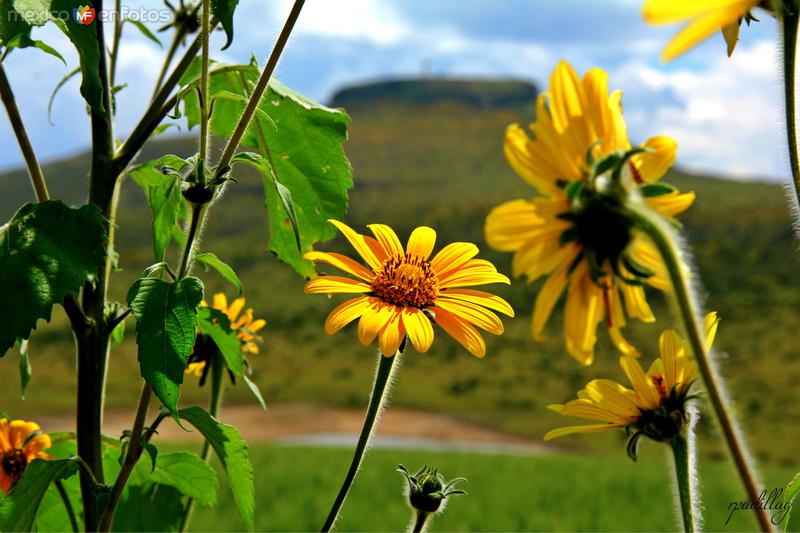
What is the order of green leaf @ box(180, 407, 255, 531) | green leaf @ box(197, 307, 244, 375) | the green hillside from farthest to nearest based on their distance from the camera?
the green hillside < green leaf @ box(197, 307, 244, 375) < green leaf @ box(180, 407, 255, 531)

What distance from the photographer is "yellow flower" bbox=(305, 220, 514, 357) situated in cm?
120

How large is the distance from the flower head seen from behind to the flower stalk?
34 millimetres

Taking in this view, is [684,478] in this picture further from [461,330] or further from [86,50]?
[86,50]

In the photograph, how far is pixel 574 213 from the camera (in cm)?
83

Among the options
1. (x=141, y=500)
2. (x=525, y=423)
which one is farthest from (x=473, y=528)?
(x=525, y=423)

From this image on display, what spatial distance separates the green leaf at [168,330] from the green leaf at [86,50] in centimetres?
28

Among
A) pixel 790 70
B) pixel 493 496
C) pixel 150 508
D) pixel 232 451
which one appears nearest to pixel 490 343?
pixel 493 496

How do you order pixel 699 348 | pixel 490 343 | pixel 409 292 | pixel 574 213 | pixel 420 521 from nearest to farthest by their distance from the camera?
pixel 699 348
pixel 574 213
pixel 420 521
pixel 409 292
pixel 490 343

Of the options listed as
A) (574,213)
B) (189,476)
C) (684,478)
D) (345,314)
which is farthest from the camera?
(189,476)

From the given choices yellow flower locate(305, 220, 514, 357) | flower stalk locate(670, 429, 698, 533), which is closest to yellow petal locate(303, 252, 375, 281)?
yellow flower locate(305, 220, 514, 357)

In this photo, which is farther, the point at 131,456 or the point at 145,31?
the point at 145,31

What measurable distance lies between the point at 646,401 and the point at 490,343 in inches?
1319

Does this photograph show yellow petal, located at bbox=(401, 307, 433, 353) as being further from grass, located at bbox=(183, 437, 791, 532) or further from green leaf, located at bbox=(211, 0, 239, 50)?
grass, located at bbox=(183, 437, 791, 532)

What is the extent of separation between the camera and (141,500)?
153 cm
